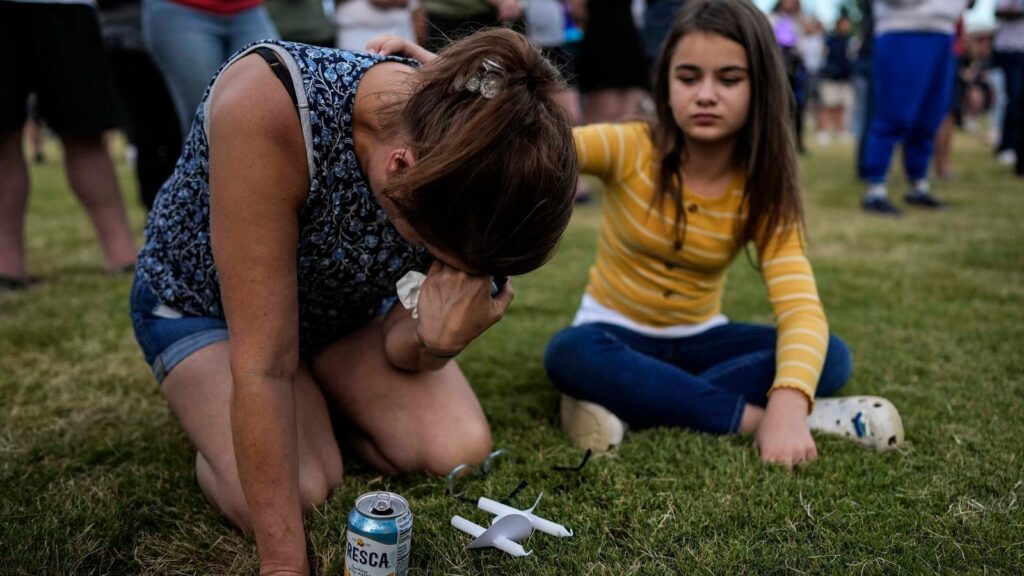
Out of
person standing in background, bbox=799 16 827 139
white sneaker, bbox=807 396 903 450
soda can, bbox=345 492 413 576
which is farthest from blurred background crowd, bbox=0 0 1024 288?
person standing in background, bbox=799 16 827 139

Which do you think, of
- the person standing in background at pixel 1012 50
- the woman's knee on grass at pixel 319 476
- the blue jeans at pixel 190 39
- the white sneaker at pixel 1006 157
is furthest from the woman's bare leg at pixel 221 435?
the white sneaker at pixel 1006 157

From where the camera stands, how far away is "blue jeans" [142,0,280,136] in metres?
3.23

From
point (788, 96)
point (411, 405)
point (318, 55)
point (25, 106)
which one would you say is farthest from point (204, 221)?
point (25, 106)

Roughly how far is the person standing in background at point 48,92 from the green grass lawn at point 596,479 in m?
0.46

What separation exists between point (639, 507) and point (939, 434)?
2.87ft

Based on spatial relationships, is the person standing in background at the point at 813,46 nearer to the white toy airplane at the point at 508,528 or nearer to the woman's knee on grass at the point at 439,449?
the woman's knee on grass at the point at 439,449

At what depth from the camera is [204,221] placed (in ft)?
5.93

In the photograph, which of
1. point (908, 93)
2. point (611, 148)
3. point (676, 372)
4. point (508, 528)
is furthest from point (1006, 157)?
point (508, 528)

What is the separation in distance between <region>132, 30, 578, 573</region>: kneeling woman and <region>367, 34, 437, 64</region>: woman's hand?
0.45ft

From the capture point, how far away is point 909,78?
5.25 m

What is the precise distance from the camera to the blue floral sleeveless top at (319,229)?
1542 mm

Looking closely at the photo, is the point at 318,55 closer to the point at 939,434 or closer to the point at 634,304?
the point at 634,304

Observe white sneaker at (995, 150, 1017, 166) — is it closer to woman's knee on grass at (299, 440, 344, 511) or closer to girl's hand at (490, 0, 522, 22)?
girl's hand at (490, 0, 522, 22)

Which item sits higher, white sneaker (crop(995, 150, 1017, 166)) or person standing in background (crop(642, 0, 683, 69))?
person standing in background (crop(642, 0, 683, 69))
